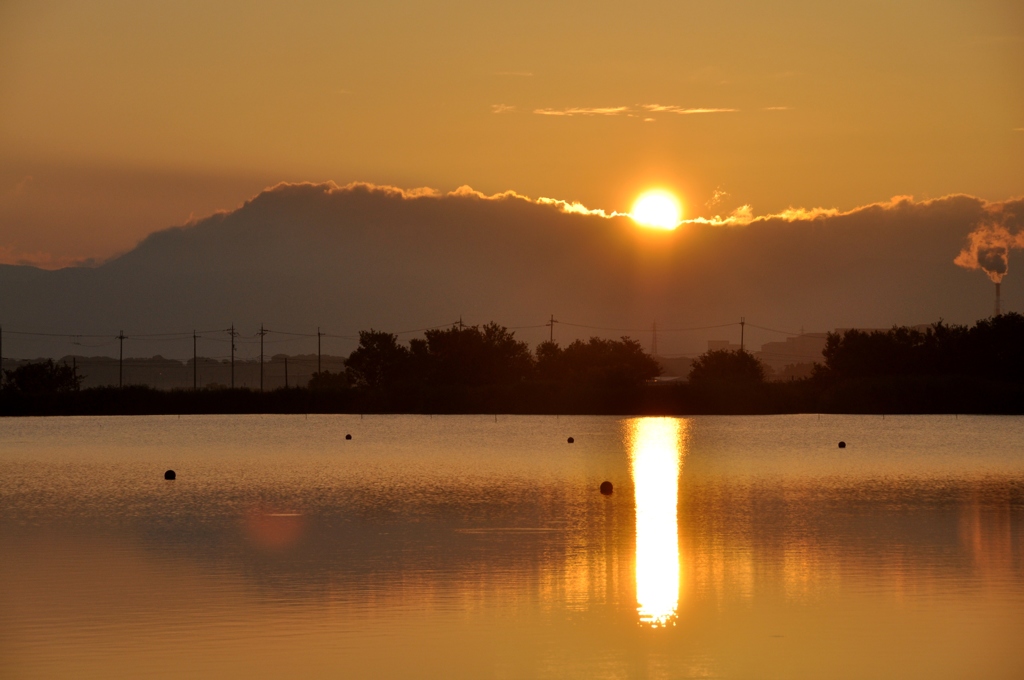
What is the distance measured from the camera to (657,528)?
31516 millimetres

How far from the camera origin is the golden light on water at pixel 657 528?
21.1 metres

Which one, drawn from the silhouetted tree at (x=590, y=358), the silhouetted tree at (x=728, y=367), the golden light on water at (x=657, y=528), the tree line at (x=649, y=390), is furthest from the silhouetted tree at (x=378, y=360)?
the golden light on water at (x=657, y=528)

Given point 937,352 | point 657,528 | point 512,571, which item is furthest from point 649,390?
point 512,571

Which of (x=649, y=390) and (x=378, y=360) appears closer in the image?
(x=649, y=390)

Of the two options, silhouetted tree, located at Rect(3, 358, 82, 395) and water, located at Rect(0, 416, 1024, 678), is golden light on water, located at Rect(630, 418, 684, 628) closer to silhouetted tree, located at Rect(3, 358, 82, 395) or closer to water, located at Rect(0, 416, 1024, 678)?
water, located at Rect(0, 416, 1024, 678)

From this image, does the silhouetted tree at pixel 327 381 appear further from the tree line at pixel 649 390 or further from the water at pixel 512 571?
the water at pixel 512 571

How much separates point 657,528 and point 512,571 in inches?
313

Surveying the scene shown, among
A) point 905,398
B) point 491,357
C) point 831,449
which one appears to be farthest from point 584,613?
point 491,357

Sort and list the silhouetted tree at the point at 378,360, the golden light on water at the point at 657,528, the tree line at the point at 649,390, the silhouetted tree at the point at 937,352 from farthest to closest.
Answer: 1. the silhouetted tree at the point at 378,360
2. the silhouetted tree at the point at 937,352
3. the tree line at the point at 649,390
4. the golden light on water at the point at 657,528

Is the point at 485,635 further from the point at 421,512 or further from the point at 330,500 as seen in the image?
the point at 330,500

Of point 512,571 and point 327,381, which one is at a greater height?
point 327,381

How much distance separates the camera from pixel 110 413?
111 m

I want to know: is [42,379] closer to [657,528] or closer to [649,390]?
[649,390]

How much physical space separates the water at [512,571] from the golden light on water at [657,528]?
106 millimetres
